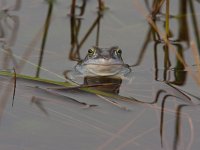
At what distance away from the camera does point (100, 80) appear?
196 inches

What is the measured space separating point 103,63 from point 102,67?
0.04 metres

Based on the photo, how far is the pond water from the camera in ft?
11.5

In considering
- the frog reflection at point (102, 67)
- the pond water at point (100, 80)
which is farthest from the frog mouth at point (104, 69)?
the pond water at point (100, 80)

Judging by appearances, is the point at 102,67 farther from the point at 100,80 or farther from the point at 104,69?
the point at 100,80

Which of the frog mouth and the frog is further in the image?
the frog mouth

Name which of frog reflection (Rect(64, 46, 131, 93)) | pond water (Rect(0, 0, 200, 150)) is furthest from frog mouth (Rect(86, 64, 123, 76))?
pond water (Rect(0, 0, 200, 150))

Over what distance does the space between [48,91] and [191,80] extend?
1.14m

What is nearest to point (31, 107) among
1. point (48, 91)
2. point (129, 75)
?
point (48, 91)

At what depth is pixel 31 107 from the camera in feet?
12.8

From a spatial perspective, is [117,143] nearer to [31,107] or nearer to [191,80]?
[31,107]

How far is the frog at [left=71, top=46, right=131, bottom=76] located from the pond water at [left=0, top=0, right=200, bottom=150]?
84 millimetres

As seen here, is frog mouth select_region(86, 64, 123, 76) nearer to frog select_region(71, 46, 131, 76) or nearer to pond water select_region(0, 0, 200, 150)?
frog select_region(71, 46, 131, 76)

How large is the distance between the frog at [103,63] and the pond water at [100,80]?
0.08 m

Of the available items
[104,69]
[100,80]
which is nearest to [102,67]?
[104,69]
